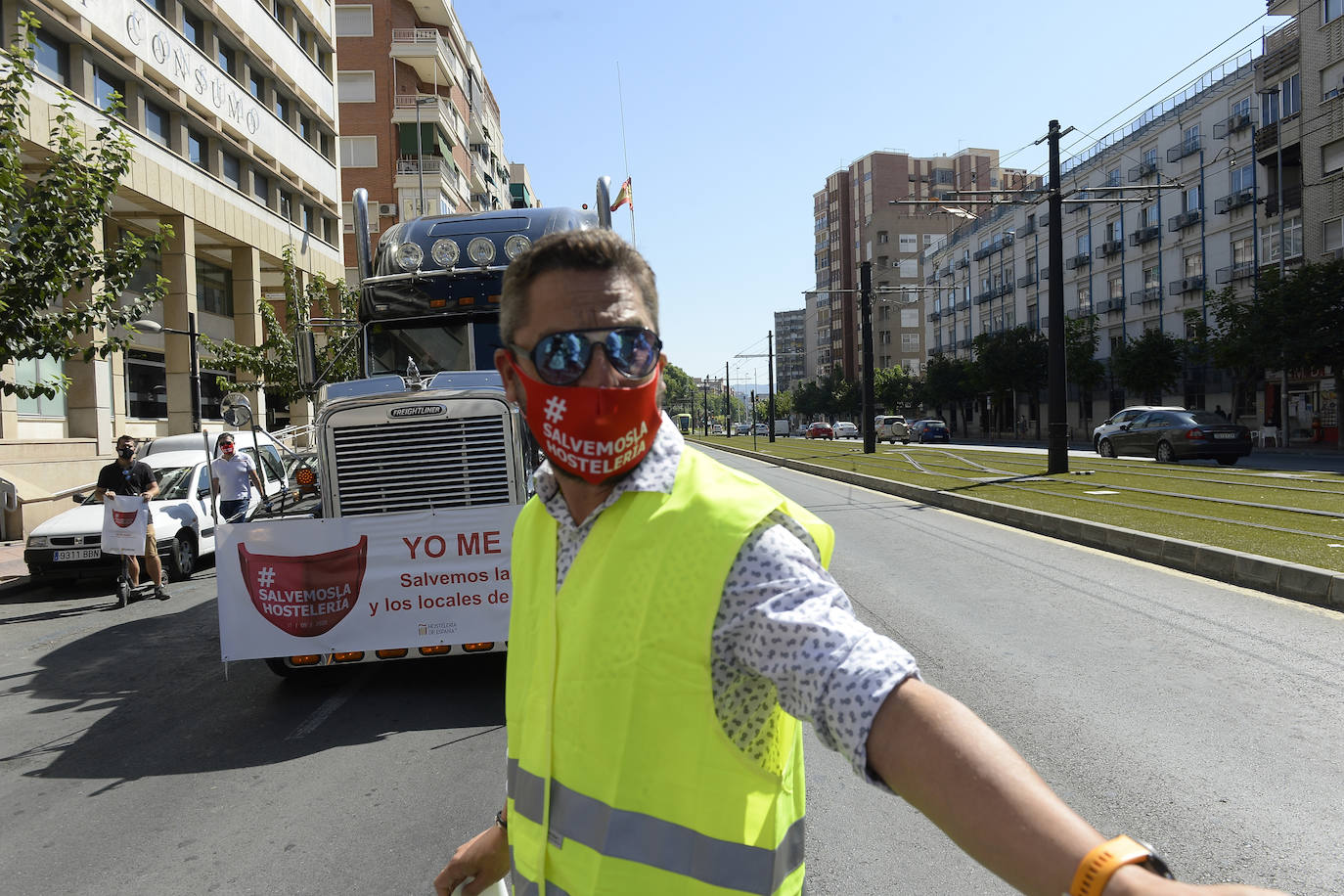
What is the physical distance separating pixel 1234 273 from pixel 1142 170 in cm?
929

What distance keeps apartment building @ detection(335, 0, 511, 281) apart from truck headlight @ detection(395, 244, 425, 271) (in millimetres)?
41608

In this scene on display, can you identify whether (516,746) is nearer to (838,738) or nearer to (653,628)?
(653,628)

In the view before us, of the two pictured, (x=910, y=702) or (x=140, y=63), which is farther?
(x=140, y=63)

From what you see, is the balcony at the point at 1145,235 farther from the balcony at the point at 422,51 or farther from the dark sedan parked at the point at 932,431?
the balcony at the point at 422,51

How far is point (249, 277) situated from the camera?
30906 millimetres

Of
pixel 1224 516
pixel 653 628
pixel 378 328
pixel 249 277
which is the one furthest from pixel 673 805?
pixel 249 277

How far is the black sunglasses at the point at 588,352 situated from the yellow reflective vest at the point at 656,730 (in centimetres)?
25

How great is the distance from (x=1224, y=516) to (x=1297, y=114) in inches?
1454

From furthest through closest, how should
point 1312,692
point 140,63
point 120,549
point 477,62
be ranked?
point 477,62 → point 140,63 → point 120,549 → point 1312,692

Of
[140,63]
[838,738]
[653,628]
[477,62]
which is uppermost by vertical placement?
[477,62]

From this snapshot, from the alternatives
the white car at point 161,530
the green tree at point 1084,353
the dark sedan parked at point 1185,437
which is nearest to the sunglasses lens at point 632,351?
the white car at point 161,530

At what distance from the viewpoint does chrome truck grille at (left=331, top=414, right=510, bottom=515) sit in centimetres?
690

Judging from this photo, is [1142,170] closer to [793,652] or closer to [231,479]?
[231,479]

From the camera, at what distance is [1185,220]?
50281 millimetres
